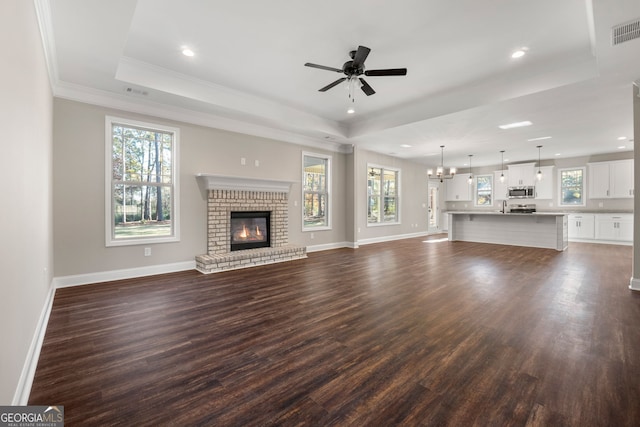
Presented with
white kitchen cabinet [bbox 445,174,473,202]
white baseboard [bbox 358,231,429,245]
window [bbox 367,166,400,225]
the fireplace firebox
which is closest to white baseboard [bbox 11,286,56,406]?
the fireplace firebox

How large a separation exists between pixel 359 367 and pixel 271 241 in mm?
4504

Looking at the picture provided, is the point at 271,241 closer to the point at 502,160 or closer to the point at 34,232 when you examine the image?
the point at 34,232

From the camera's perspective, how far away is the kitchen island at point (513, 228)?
7230 mm

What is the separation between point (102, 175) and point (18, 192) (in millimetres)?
2993

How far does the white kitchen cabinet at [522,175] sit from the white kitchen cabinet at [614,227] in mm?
2202

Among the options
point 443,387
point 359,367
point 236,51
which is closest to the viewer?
point 443,387

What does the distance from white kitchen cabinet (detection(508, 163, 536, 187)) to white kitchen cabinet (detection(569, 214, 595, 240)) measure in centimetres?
169

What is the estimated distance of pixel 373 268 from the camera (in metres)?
5.20

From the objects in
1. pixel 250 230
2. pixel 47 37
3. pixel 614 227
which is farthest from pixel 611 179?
pixel 47 37

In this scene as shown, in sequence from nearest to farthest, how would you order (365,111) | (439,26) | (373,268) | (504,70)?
(439,26) → (504,70) → (373,268) → (365,111)

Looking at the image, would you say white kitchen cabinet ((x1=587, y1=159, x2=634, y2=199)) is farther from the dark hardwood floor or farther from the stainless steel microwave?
the dark hardwood floor

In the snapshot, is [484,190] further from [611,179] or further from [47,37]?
[47,37]

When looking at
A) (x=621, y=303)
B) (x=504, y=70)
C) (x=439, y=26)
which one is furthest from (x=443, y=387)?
(x=504, y=70)

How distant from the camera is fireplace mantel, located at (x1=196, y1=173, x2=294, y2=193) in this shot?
17.1 feet
